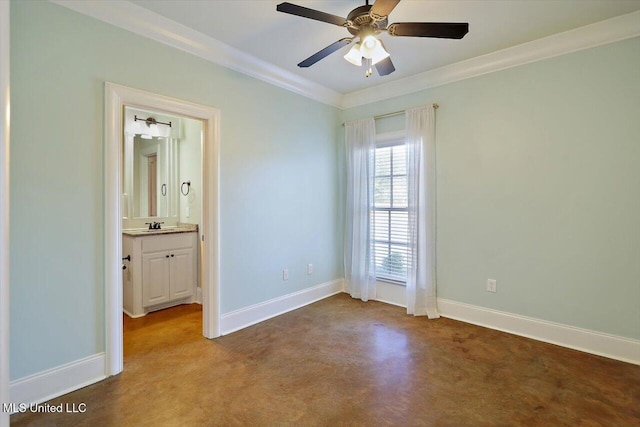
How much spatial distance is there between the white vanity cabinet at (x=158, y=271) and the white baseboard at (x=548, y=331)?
3.08 m

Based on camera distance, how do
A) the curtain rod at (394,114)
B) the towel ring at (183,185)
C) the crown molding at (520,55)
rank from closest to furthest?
the crown molding at (520,55) → the curtain rod at (394,114) → the towel ring at (183,185)

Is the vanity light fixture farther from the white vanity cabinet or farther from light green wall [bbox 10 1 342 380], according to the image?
light green wall [bbox 10 1 342 380]

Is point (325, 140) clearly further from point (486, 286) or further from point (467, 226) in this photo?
point (486, 286)

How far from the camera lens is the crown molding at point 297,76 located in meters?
2.30

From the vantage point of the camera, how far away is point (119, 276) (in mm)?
2324

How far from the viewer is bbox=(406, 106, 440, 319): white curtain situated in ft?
11.5

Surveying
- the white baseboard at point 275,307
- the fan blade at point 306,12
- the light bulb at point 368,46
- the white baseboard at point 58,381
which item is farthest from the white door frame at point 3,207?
the light bulb at point 368,46

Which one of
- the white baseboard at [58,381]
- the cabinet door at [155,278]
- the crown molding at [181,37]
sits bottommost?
the white baseboard at [58,381]

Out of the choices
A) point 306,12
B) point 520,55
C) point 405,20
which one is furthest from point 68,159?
point 520,55

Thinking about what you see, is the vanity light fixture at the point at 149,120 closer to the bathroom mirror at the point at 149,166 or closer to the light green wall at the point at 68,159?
the bathroom mirror at the point at 149,166

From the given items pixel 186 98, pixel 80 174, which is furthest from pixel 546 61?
pixel 80 174

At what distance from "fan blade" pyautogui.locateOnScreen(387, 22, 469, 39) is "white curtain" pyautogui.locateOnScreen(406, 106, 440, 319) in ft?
5.14

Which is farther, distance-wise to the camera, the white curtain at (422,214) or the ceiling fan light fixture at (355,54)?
the white curtain at (422,214)

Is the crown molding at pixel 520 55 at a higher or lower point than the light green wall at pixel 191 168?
higher
